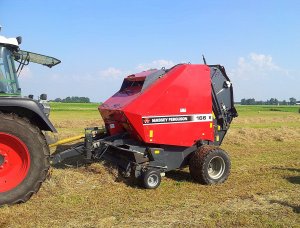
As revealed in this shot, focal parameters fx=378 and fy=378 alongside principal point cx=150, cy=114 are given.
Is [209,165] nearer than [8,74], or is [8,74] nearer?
[8,74]

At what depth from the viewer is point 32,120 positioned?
5.57 m

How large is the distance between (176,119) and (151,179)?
1.26 metres

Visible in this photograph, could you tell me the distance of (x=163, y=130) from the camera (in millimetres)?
7078

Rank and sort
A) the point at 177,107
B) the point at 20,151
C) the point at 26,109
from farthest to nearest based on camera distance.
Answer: the point at 177,107, the point at 26,109, the point at 20,151

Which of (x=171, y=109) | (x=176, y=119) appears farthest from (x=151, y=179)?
(x=171, y=109)

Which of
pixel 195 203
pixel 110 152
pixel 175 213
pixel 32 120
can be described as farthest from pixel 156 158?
pixel 32 120

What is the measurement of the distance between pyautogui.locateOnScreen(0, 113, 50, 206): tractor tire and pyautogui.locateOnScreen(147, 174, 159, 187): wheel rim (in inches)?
81.1

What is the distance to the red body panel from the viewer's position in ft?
22.6

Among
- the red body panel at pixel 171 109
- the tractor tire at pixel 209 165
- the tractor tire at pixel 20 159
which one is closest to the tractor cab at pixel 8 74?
the tractor tire at pixel 20 159

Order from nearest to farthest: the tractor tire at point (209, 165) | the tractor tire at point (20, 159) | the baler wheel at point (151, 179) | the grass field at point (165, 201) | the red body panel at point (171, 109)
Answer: the grass field at point (165, 201) → the tractor tire at point (20, 159) → the baler wheel at point (151, 179) → the red body panel at point (171, 109) → the tractor tire at point (209, 165)

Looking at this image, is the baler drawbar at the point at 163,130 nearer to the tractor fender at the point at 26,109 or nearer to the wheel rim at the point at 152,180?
the wheel rim at the point at 152,180

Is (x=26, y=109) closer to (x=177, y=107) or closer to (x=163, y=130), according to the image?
(x=163, y=130)

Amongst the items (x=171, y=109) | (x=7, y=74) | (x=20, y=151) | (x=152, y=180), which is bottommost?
(x=152, y=180)

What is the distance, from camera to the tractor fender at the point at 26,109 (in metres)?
5.14
